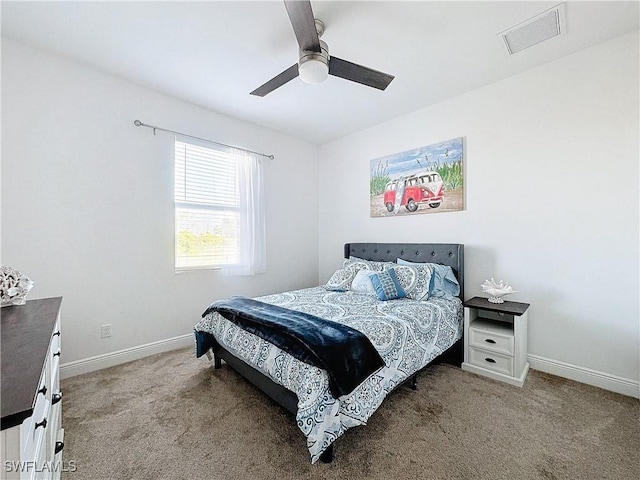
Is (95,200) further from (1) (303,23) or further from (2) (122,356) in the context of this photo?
(1) (303,23)

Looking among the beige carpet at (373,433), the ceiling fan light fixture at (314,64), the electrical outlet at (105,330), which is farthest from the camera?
the electrical outlet at (105,330)

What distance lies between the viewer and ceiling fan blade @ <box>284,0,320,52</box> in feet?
4.97

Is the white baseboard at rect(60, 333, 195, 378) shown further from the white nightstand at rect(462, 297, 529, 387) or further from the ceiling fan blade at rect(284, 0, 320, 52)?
the ceiling fan blade at rect(284, 0, 320, 52)

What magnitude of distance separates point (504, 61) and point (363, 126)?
5.63ft

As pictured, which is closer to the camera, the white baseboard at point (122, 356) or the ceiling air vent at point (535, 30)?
the ceiling air vent at point (535, 30)

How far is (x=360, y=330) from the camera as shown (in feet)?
6.15

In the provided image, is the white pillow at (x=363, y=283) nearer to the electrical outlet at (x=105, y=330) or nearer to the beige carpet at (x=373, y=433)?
the beige carpet at (x=373, y=433)

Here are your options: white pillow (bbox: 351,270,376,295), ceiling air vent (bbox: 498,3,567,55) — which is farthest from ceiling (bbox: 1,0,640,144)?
white pillow (bbox: 351,270,376,295)

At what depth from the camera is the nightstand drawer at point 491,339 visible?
7.86ft

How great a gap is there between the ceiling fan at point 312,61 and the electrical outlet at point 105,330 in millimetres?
2575

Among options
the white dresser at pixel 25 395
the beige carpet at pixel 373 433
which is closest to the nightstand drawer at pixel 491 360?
the beige carpet at pixel 373 433

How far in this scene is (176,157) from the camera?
3137mm

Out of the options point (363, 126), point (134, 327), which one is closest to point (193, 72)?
point (363, 126)

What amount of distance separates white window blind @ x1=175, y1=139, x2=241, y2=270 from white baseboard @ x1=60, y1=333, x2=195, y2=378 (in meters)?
0.81
